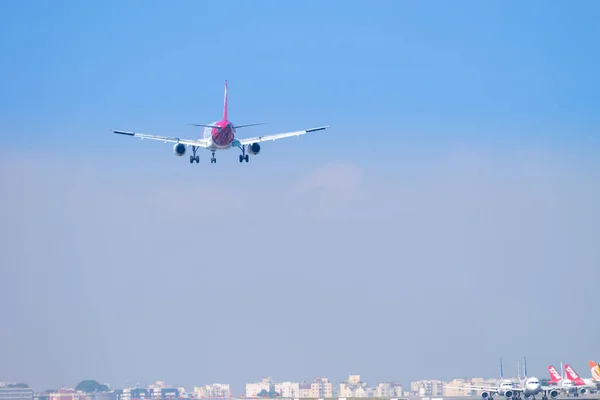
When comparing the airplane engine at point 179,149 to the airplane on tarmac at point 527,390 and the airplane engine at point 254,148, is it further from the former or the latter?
the airplane on tarmac at point 527,390

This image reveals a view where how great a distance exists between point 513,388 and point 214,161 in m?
75.6

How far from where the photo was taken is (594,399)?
612 ft

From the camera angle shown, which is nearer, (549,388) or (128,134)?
(128,134)

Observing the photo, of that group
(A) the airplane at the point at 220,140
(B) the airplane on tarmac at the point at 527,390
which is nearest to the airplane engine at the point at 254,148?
(A) the airplane at the point at 220,140

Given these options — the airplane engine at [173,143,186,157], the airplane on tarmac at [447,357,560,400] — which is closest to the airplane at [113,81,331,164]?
the airplane engine at [173,143,186,157]

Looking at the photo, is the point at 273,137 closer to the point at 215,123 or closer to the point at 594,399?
the point at 215,123

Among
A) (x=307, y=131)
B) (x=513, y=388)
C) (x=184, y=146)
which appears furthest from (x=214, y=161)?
(x=513, y=388)

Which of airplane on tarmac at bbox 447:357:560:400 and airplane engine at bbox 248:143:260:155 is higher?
airplane engine at bbox 248:143:260:155

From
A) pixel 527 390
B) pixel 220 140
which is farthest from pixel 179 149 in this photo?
pixel 527 390

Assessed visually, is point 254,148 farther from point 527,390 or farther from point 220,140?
point 527,390

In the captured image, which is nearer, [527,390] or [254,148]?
[254,148]

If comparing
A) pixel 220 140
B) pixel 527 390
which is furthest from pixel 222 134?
pixel 527 390

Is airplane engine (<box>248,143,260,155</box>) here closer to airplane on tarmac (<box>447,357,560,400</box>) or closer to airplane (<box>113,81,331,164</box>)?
airplane (<box>113,81,331,164</box>)

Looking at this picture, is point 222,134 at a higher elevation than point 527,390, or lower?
→ higher
